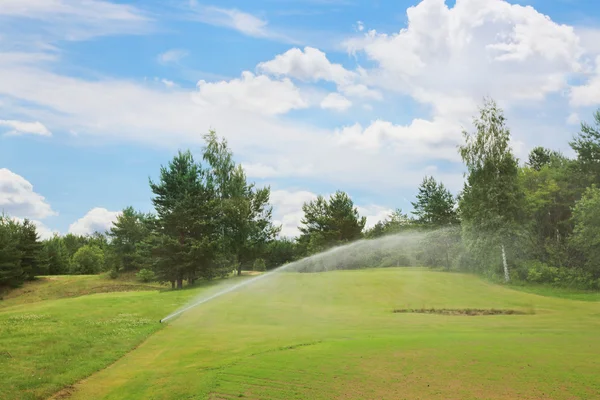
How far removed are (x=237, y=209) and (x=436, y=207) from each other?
31.8 metres

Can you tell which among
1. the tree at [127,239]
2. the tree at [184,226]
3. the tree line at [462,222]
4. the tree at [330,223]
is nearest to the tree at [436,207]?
the tree line at [462,222]

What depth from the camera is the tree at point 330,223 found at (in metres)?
82.7

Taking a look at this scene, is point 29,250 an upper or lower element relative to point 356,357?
upper

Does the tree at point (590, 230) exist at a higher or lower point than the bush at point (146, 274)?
higher

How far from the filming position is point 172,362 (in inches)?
624

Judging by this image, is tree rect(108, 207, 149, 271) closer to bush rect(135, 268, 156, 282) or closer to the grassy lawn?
bush rect(135, 268, 156, 282)

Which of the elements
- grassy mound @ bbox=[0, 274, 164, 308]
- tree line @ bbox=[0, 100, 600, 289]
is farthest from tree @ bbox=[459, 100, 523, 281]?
grassy mound @ bbox=[0, 274, 164, 308]

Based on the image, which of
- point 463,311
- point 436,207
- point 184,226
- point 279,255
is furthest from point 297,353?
point 279,255

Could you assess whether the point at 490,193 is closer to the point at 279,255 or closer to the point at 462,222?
the point at 462,222

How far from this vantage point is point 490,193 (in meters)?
52.3

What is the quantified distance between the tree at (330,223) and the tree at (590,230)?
41.3m

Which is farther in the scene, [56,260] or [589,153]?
[56,260]

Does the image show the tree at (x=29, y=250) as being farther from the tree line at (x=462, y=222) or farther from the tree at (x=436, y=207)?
the tree at (x=436, y=207)

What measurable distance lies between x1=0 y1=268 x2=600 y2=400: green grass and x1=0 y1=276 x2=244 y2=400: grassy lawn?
65 millimetres
